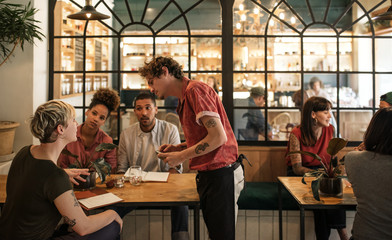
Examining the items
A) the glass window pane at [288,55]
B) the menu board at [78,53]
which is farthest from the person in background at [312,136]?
the menu board at [78,53]

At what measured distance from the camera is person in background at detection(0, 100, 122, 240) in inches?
64.8

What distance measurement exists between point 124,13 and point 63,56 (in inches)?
33.4

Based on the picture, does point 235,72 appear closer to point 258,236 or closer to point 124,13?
point 124,13

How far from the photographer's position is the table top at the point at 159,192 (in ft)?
6.95

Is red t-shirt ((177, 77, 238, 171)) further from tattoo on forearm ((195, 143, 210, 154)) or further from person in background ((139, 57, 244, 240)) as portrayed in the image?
tattoo on forearm ((195, 143, 210, 154))

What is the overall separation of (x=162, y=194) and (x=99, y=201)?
39 cm

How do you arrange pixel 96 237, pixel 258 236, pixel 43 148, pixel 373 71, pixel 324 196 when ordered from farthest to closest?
pixel 373 71 < pixel 258 236 < pixel 324 196 < pixel 96 237 < pixel 43 148

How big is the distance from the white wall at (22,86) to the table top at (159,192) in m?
1.22

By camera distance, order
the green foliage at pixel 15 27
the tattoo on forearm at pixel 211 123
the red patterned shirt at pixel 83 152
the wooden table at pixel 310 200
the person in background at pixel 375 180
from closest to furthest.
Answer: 1. the person in background at pixel 375 180
2. the tattoo on forearm at pixel 211 123
3. the wooden table at pixel 310 200
4. the red patterned shirt at pixel 83 152
5. the green foliage at pixel 15 27

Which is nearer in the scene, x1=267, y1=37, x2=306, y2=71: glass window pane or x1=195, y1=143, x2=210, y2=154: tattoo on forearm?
x1=195, y1=143, x2=210, y2=154: tattoo on forearm

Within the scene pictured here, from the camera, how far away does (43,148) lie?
68.9 inches

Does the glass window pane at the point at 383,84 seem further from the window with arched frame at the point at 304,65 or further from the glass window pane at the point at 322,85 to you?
the glass window pane at the point at 322,85

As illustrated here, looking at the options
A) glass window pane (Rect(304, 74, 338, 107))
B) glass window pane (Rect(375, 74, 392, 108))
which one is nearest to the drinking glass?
glass window pane (Rect(304, 74, 338, 107))

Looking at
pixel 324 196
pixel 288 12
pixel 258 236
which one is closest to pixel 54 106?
pixel 324 196
